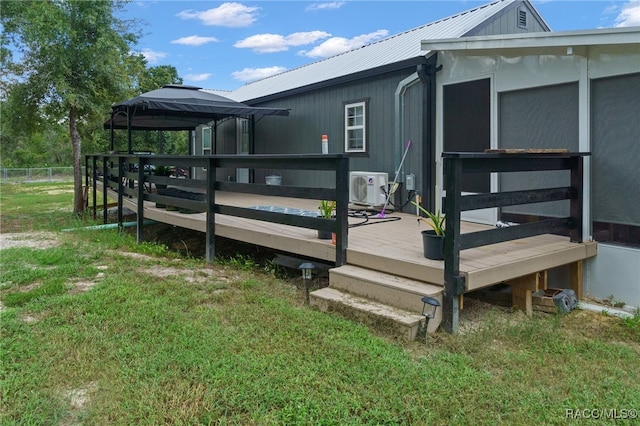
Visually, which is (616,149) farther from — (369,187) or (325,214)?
(369,187)

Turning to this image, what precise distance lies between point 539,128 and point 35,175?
26989 millimetres

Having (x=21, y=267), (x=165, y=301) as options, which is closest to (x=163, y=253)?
(x=21, y=267)

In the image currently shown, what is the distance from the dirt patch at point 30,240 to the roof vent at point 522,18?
7.47 metres

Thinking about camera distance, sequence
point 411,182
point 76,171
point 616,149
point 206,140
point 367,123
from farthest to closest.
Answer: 1. point 206,140
2. point 76,171
3. point 367,123
4. point 411,182
5. point 616,149

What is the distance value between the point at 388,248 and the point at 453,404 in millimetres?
1895

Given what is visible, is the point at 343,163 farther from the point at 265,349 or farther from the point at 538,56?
the point at 538,56

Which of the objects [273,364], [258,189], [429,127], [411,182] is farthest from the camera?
[411,182]

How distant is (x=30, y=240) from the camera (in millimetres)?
6930

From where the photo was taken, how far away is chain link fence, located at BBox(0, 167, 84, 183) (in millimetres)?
24391

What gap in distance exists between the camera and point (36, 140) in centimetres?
3297

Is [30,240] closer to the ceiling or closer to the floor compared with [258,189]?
closer to the floor

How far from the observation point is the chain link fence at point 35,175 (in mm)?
24391

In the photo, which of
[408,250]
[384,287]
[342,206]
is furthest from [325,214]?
[384,287]

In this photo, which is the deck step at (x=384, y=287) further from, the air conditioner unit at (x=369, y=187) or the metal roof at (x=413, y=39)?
the metal roof at (x=413, y=39)
